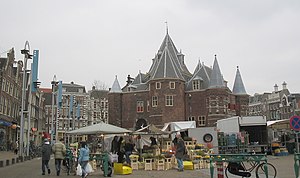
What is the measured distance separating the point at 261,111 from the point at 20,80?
69.7 meters

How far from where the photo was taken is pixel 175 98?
158 feet

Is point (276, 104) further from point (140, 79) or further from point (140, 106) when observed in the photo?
point (140, 106)

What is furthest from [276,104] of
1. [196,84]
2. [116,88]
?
[116,88]

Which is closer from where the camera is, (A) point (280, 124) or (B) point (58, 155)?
(B) point (58, 155)

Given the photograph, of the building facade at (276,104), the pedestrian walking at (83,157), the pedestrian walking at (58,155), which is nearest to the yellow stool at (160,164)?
the pedestrian walking at (58,155)

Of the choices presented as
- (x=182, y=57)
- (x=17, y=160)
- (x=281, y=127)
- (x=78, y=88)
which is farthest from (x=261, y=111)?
(x=17, y=160)

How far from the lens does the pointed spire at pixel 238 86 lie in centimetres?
5306

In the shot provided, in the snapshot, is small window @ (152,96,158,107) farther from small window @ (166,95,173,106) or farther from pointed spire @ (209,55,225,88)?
pointed spire @ (209,55,225,88)

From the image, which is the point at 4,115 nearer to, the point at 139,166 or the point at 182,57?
the point at 139,166

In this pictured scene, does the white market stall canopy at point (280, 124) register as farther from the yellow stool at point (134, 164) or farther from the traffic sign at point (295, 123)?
the traffic sign at point (295, 123)

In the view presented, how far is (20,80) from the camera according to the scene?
156 ft

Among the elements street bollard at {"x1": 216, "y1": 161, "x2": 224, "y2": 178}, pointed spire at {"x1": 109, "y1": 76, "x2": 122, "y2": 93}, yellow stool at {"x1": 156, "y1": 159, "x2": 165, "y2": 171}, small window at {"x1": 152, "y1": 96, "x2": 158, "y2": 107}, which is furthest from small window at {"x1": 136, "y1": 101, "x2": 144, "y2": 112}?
street bollard at {"x1": 216, "y1": 161, "x2": 224, "y2": 178}

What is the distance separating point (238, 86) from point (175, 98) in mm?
12103

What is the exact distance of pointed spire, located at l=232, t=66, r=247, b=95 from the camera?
53.1 meters
